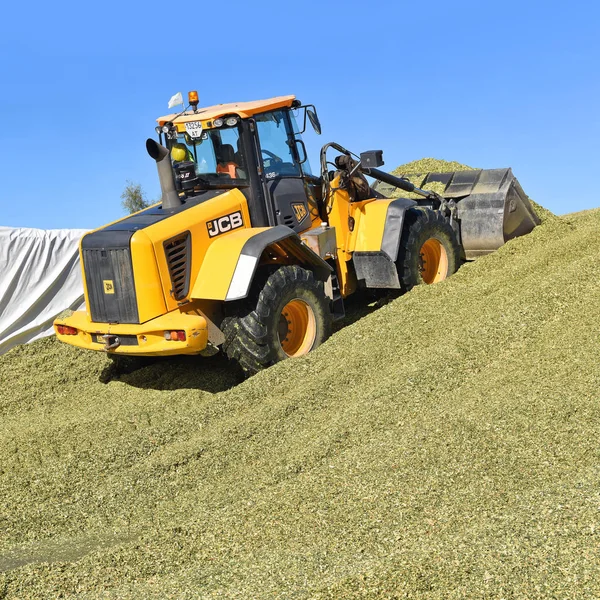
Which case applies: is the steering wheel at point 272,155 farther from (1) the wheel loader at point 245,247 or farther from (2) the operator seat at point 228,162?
(2) the operator seat at point 228,162

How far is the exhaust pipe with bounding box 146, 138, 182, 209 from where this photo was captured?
7062mm

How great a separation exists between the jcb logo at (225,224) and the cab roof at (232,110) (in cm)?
90

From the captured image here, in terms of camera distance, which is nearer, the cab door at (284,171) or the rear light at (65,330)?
the rear light at (65,330)

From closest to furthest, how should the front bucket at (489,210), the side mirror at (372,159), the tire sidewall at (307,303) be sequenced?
1. the tire sidewall at (307,303)
2. the side mirror at (372,159)
3. the front bucket at (489,210)

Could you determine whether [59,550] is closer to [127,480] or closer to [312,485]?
[127,480]

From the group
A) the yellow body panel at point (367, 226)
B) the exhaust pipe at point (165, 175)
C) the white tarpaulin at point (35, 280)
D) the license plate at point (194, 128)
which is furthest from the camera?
the white tarpaulin at point (35, 280)

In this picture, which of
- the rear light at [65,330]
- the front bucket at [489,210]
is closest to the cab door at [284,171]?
the rear light at [65,330]

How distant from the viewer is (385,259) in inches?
318

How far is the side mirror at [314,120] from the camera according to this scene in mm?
7535

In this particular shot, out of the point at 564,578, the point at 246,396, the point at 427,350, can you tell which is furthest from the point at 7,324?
the point at 564,578

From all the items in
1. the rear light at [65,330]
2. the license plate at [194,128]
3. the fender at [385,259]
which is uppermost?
the license plate at [194,128]

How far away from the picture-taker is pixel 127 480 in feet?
16.9

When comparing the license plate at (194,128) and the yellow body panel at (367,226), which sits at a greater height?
the license plate at (194,128)

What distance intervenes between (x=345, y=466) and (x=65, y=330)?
136 inches
